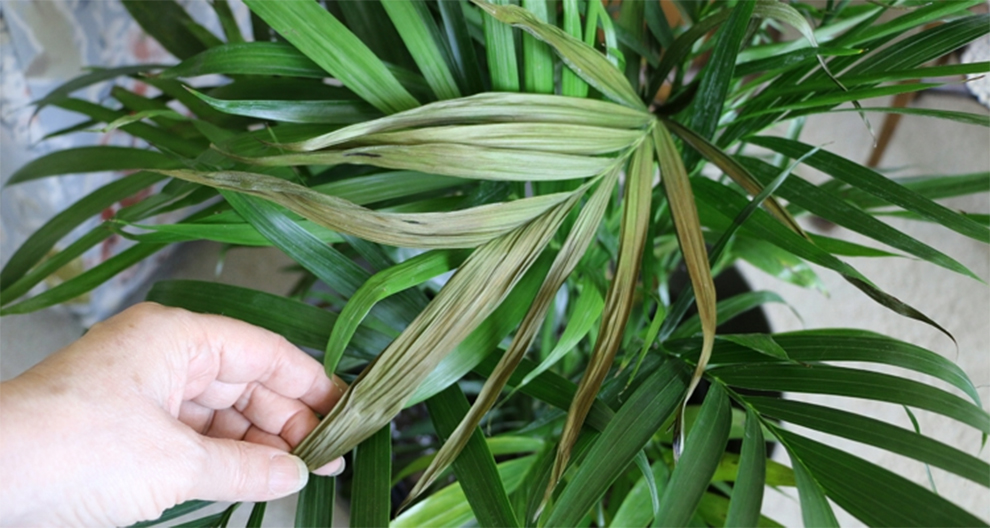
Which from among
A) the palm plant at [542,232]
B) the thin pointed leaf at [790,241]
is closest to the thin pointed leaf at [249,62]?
the palm plant at [542,232]

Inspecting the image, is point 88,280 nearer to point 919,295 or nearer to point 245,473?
point 245,473

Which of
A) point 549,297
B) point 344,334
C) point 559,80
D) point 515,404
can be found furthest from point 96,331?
point 515,404

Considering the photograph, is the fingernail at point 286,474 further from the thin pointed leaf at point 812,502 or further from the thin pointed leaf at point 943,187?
the thin pointed leaf at point 943,187

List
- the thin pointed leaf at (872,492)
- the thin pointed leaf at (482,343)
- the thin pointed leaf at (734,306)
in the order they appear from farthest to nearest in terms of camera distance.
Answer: the thin pointed leaf at (734,306)
the thin pointed leaf at (482,343)
the thin pointed leaf at (872,492)

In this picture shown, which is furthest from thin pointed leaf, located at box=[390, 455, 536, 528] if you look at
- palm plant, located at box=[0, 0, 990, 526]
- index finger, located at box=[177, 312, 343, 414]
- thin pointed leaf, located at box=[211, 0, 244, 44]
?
thin pointed leaf, located at box=[211, 0, 244, 44]

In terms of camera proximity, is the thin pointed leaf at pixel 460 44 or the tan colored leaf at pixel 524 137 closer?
the tan colored leaf at pixel 524 137

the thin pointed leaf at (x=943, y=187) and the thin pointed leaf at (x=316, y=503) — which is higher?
the thin pointed leaf at (x=943, y=187)
